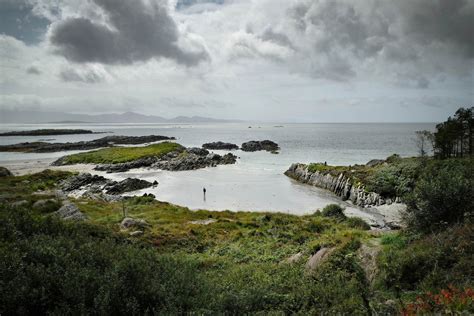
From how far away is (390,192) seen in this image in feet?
127

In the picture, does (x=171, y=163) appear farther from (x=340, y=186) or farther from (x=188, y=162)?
(x=340, y=186)

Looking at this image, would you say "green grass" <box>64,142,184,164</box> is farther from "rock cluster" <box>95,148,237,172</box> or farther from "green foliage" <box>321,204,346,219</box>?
"green foliage" <box>321,204,346,219</box>

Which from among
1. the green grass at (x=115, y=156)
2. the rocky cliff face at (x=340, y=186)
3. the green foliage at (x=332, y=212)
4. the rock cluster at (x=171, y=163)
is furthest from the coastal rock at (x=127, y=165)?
the green foliage at (x=332, y=212)

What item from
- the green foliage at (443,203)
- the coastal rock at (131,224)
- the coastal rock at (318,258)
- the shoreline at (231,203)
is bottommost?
the shoreline at (231,203)

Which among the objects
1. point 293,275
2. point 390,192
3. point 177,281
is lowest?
point 390,192

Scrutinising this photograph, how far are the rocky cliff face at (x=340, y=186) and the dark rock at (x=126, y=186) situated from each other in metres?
28.9

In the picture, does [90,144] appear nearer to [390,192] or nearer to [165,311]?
[390,192]

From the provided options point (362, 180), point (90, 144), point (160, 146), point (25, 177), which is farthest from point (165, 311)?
point (90, 144)

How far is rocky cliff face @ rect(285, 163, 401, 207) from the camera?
38688mm

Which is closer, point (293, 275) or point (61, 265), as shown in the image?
point (61, 265)

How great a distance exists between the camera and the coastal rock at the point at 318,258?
1195 cm

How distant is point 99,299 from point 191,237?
15997mm

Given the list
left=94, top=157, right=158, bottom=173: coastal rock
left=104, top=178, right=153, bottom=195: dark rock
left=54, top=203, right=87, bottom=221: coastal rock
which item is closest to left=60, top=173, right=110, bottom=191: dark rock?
left=104, top=178, right=153, bottom=195: dark rock

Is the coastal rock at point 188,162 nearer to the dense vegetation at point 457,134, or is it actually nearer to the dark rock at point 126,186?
the dark rock at point 126,186
